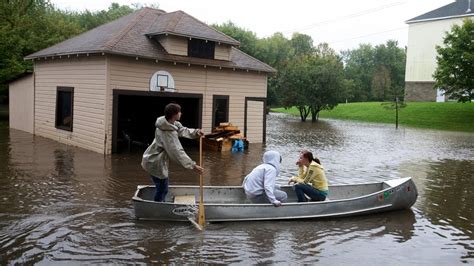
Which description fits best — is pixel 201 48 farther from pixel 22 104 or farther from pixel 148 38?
pixel 22 104

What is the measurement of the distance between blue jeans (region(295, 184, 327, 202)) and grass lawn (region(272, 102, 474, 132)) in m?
33.8

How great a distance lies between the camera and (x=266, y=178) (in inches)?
343

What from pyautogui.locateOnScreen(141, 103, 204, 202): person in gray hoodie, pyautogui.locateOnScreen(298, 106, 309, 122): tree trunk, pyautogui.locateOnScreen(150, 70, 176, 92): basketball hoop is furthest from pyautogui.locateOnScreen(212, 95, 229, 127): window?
pyautogui.locateOnScreen(298, 106, 309, 122): tree trunk

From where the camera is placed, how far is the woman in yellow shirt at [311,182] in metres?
9.33

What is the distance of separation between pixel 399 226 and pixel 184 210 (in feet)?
13.2

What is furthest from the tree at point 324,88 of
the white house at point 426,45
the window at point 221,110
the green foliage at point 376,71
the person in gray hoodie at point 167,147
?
the person in gray hoodie at point 167,147

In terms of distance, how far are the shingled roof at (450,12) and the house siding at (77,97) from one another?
1817 inches

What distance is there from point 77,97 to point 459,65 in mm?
33806

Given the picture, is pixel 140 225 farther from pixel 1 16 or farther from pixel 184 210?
pixel 1 16

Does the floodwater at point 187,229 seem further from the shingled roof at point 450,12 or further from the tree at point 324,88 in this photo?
the shingled roof at point 450,12

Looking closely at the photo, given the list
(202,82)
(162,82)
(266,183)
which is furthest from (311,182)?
(202,82)

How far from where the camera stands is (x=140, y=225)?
8.38 meters

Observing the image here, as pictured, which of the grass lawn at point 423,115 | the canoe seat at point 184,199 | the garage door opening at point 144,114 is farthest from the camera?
the grass lawn at point 423,115

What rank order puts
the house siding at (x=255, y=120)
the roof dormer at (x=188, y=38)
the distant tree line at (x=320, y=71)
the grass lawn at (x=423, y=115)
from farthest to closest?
the distant tree line at (x=320, y=71)
the grass lawn at (x=423, y=115)
the house siding at (x=255, y=120)
the roof dormer at (x=188, y=38)
